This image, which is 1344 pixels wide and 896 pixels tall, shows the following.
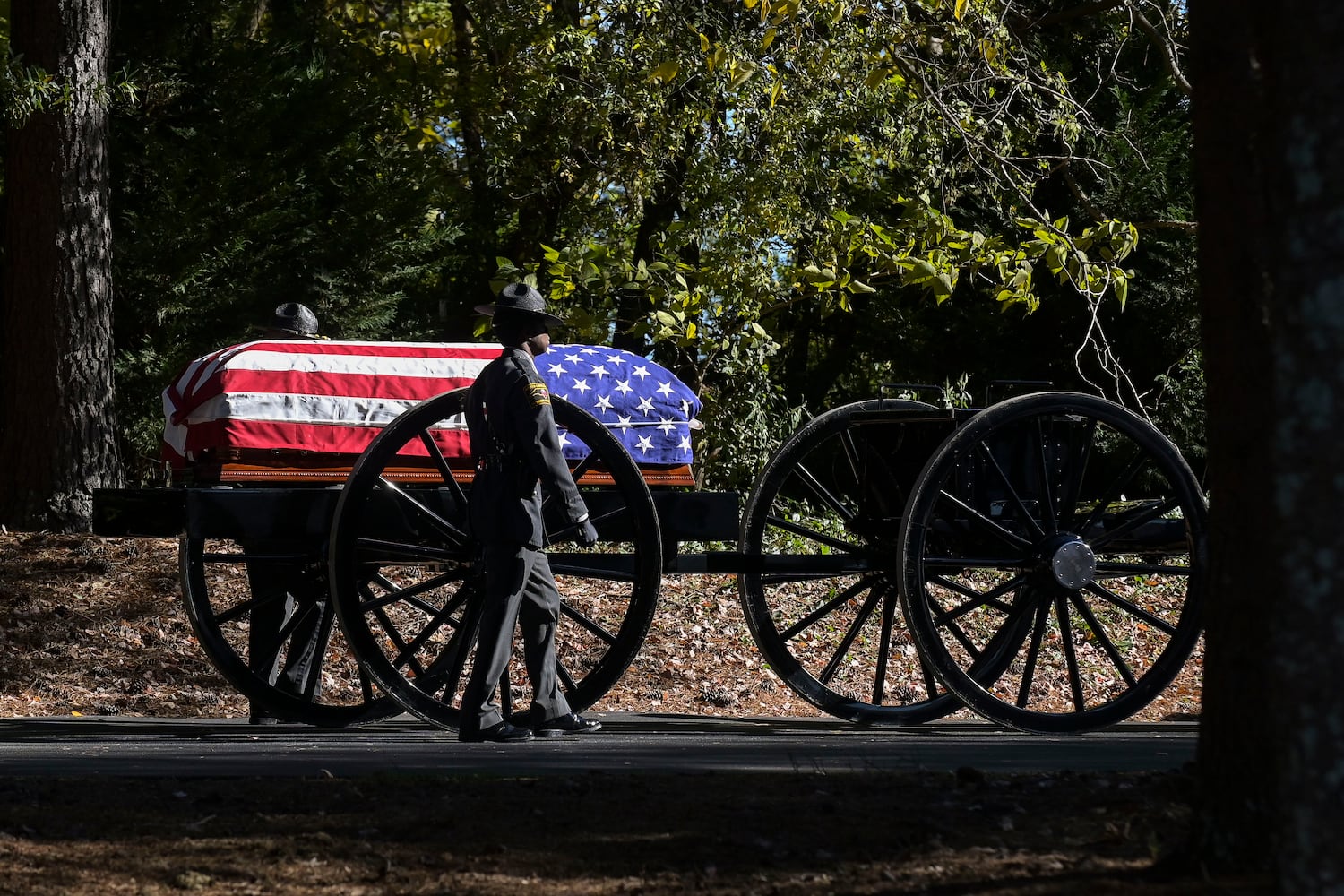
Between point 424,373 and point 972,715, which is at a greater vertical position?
point 424,373

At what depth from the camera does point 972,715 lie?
32.4ft

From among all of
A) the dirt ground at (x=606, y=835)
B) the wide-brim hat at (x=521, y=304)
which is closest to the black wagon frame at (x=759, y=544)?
the wide-brim hat at (x=521, y=304)

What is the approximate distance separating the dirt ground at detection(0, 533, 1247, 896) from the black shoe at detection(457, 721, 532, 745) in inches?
56.0

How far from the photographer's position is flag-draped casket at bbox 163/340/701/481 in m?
7.43

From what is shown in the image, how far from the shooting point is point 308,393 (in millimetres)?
7504

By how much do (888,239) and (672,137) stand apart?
126 inches

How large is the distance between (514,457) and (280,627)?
1817 mm

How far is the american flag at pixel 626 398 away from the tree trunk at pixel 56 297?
538 cm

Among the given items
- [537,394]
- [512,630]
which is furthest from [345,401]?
[512,630]

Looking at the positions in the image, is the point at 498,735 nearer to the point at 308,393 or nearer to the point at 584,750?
the point at 584,750

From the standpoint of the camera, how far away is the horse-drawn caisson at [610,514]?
23.7 feet

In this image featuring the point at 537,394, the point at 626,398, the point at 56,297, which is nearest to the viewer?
the point at 537,394

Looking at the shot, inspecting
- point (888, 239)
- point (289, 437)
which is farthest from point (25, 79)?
point (888, 239)

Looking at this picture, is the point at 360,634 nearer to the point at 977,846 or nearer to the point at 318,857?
the point at 318,857
